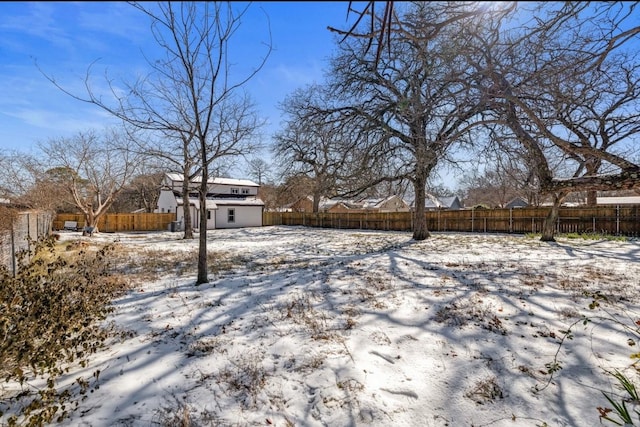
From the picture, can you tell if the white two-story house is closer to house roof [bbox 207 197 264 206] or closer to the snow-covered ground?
house roof [bbox 207 197 264 206]

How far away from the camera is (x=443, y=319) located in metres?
3.95

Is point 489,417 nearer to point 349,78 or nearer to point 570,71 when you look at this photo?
point 570,71

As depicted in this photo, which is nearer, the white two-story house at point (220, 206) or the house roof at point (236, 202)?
the white two-story house at point (220, 206)

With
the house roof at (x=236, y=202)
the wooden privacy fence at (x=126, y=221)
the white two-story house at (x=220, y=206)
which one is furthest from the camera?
the house roof at (x=236, y=202)

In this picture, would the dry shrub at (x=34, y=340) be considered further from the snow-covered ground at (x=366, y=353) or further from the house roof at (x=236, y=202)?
the house roof at (x=236, y=202)

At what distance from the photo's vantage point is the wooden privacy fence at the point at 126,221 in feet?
76.5

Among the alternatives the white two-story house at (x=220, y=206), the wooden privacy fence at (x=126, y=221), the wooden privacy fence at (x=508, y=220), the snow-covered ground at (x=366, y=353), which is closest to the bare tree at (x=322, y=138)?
the snow-covered ground at (x=366, y=353)

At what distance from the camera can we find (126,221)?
24047mm

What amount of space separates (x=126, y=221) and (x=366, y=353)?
85.5 feet

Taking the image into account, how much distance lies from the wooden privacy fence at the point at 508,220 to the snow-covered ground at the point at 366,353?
1061 cm

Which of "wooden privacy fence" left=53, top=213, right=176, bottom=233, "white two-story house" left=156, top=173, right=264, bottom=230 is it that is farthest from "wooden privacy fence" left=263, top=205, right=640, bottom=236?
"wooden privacy fence" left=53, top=213, right=176, bottom=233

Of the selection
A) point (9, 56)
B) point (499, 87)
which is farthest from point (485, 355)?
point (9, 56)

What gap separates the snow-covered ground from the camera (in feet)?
7.68

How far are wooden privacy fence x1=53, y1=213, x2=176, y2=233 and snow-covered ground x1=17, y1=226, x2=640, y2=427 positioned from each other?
21066mm
